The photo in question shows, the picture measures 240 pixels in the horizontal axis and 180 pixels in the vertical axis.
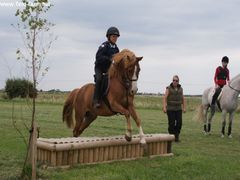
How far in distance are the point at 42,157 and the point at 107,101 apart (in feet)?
5.70

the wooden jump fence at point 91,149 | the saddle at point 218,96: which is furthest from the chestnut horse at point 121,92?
the saddle at point 218,96

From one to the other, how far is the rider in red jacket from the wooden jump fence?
20.5ft

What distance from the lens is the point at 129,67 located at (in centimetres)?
798

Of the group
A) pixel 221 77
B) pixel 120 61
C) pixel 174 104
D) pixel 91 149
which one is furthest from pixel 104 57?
pixel 221 77

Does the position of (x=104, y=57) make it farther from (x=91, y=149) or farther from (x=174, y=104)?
(x=174, y=104)

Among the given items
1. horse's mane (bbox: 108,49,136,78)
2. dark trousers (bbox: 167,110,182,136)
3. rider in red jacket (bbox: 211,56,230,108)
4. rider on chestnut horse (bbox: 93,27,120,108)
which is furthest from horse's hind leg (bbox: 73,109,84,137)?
rider in red jacket (bbox: 211,56,230,108)

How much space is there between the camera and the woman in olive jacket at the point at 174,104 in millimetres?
13234

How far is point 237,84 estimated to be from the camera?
14602 millimetres

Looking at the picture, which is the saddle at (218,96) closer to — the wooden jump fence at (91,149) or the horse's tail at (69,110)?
the wooden jump fence at (91,149)

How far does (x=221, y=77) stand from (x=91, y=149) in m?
8.49

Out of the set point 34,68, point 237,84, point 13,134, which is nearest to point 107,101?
point 34,68

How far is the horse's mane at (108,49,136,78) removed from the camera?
8023mm

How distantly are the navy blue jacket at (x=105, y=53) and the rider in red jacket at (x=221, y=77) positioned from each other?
284 inches

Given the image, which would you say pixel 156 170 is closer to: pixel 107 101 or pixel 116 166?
pixel 116 166
